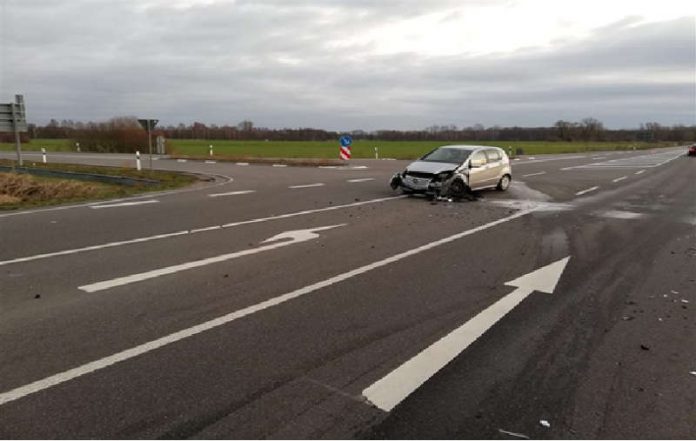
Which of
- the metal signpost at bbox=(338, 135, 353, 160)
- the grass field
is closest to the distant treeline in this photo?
the grass field

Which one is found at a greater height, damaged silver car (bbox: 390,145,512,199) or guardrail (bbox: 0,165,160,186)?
damaged silver car (bbox: 390,145,512,199)

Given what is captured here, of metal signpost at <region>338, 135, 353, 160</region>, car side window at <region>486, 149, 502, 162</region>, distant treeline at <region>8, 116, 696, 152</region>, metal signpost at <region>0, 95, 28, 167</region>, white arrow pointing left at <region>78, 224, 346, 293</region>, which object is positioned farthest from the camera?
distant treeline at <region>8, 116, 696, 152</region>

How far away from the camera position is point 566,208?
13008 mm

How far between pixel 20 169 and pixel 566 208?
2362 cm

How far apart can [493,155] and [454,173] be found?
2.96 m

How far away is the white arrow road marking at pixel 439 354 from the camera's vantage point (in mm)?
3424

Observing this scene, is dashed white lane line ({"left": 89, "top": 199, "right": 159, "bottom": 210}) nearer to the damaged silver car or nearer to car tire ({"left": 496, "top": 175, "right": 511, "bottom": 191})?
the damaged silver car

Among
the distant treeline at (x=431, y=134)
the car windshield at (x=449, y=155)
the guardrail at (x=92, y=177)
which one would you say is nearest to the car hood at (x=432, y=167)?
the car windshield at (x=449, y=155)

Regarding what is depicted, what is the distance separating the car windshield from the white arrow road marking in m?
9.61

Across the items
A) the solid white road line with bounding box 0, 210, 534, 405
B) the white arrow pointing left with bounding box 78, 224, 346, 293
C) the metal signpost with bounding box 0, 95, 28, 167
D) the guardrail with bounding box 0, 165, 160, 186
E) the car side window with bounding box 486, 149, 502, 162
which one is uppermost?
the metal signpost with bounding box 0, 95, 28, 167

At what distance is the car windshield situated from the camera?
50.4 feet

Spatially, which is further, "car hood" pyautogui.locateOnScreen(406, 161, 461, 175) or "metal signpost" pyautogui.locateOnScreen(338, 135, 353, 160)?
"metal signpost" pyautogui.locateOnScreen(338, 135, 353, 160)

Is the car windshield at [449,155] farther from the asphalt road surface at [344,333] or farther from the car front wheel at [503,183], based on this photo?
the asphalt road surface at [344,333]

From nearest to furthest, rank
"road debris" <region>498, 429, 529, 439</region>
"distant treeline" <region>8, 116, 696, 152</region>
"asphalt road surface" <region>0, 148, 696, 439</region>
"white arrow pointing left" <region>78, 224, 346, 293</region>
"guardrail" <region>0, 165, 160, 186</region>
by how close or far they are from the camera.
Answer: "road debris" <region>498, 429, 529, 439</region>, "asphalt road surface" <region>0, 148, 696, 439</region>, "white arrow pointing left" <region>78, 224, 346, 293</region>, "guardrail" <region>0, 165, 160, 186</region>, "distant treeline" <region>8, 116, 696, 152</region>
